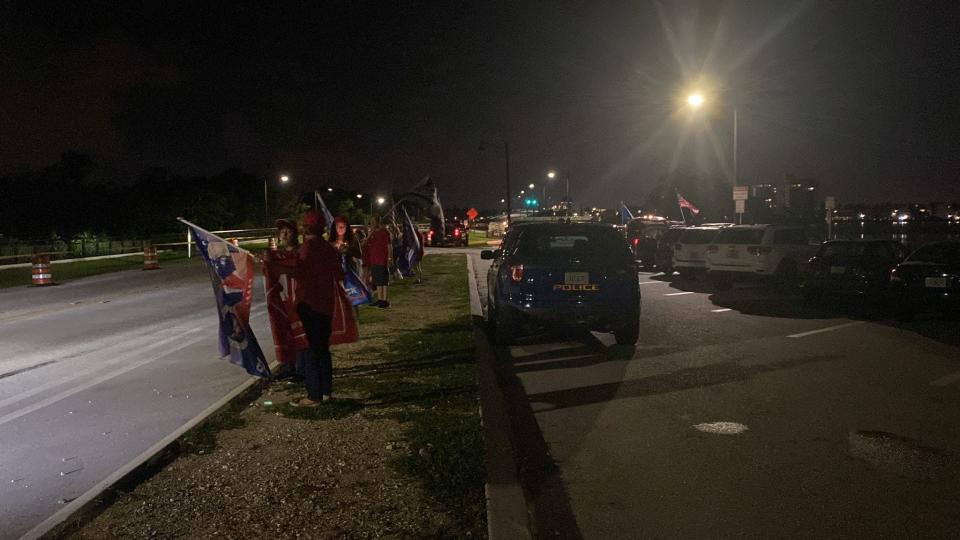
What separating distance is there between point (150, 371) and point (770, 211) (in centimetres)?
6448

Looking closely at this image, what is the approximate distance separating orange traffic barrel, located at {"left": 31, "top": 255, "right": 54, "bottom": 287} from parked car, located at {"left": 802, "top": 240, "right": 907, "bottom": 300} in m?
20.0

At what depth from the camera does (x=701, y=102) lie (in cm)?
2689

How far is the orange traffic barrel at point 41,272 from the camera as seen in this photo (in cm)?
2245

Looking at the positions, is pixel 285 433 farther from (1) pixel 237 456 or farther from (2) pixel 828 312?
(2) pixel 828 312

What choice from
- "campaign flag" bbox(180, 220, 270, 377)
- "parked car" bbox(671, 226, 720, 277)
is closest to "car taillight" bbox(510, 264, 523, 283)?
"campaign flag" bbox(180, 220, 270, 377)

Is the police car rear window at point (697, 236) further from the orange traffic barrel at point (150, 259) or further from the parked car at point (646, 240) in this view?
the orange traffic barrel at point (150, 259)

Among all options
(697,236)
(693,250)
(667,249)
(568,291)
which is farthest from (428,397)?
(667,249)

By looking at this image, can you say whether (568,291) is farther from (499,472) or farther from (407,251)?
(407,251)

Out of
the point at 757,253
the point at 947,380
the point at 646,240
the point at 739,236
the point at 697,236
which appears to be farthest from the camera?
the point at 646,240

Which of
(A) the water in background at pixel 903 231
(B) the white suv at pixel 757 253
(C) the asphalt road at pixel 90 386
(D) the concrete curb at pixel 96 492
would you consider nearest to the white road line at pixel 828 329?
(B) the white suv at pixel 757 253

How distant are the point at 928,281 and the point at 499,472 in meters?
10.8

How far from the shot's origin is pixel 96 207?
6322 cm

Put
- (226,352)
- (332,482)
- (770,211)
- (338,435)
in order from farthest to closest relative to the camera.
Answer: (770,211)
(226,352)
(338,435)
(332,482)

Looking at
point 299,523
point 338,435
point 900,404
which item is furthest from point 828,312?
point 299,523
